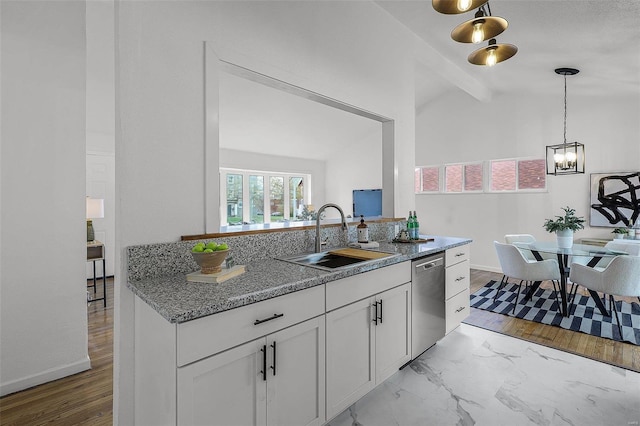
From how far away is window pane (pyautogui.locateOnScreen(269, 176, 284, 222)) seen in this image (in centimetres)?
751

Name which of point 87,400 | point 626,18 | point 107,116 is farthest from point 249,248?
point 107,116

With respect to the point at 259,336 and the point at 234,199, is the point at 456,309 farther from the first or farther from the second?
the point at 234,199

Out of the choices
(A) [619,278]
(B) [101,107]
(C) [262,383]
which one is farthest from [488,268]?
(B) [101,107]

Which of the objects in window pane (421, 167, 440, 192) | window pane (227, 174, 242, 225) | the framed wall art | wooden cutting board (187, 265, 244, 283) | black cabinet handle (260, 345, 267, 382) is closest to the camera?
black cabinet handle (260, 345, 267, 382)

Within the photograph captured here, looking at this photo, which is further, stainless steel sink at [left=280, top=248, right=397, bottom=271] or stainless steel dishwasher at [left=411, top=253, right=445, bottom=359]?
stainless steel dishwasher at [left=411, top=253, right=445, bottom=359]

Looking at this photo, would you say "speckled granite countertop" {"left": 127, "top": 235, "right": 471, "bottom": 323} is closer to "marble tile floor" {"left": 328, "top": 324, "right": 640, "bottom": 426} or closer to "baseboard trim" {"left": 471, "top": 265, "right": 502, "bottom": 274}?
"marble tile floor" {"left": 328, "top": 324, "right": 640, "bottom": 426}

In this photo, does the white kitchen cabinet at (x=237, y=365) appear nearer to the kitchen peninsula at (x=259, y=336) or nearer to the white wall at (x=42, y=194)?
the kitchen peninsula at (x=259, y=336)

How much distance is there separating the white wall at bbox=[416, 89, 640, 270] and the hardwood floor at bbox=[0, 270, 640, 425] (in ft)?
8.32

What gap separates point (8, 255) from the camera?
7.06 ft

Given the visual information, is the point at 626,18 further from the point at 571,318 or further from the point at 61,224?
the point at 61,224

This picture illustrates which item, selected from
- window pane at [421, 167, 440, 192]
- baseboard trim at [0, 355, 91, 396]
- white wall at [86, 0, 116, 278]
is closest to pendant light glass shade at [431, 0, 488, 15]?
white wall at [86, 0, 116, 278]

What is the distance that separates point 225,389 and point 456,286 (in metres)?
2.17

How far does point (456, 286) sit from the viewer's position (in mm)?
2746

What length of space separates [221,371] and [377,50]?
2946mm
